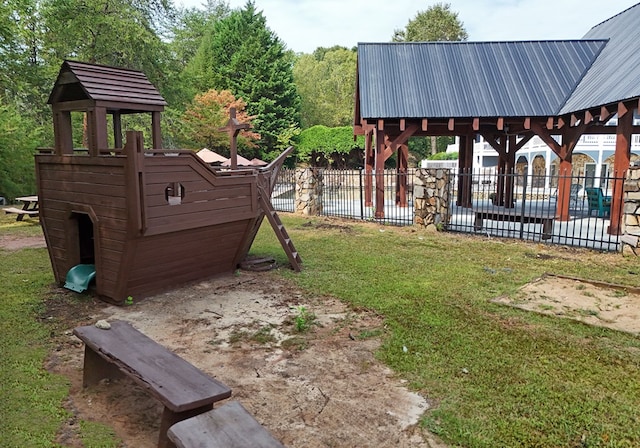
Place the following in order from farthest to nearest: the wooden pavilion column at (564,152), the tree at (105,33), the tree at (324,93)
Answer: the tree at (324,93) < the tree at (105,33) < the wooden pavilion column at (564,152)

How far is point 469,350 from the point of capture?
4637mm

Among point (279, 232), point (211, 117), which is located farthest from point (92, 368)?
point (211, 117)

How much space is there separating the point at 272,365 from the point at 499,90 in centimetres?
1284

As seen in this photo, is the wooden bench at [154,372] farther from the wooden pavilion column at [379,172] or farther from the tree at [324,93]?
the tree at [324,93]

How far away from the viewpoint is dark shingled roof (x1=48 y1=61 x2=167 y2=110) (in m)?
5.86

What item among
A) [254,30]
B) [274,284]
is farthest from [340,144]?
[274,284]

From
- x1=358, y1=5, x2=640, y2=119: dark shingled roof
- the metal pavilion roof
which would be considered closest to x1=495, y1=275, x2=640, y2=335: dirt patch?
the metal pavilion roof

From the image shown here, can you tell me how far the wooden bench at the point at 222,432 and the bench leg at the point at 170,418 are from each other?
299 millimetres

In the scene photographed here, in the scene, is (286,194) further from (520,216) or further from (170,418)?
(170,418)

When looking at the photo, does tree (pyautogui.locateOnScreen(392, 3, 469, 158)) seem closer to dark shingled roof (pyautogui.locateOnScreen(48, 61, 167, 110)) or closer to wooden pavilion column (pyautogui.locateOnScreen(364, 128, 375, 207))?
wooden pavilion column (pyautogui.locateOnScreen(364, 128, 375, 207))

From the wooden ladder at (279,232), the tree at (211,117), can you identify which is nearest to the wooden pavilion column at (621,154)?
the wooden ladder at (279,232)

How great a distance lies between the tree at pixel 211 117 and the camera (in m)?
28.9

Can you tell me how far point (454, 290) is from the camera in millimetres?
6750

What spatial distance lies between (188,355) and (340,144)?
29647 millimetres
